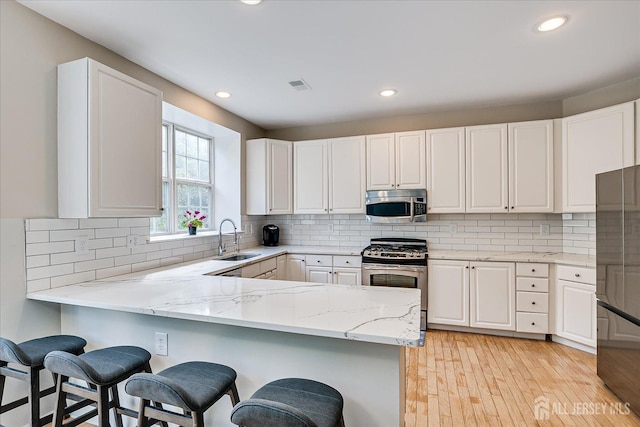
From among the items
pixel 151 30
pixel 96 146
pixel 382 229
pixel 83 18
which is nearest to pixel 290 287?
pixel 96 146

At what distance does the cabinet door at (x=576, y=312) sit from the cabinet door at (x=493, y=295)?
0.40 metres

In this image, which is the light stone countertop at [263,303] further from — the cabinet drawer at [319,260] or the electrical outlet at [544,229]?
the electrical outlet at [544,229]

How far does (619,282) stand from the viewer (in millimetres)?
2123

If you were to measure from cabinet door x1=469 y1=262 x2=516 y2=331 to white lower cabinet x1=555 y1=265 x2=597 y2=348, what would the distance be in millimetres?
397

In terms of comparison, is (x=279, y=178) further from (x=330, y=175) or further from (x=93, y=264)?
(x=93, y=264)

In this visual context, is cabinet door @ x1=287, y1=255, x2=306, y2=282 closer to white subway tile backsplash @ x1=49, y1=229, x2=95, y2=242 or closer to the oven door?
the oven door

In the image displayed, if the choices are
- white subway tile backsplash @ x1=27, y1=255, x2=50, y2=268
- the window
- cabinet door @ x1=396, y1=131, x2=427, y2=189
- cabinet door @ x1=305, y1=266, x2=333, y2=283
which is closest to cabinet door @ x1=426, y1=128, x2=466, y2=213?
cabinet door @ x1=396, y1=131, x2=427, y2=189

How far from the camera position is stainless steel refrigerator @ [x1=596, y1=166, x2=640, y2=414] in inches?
78.1

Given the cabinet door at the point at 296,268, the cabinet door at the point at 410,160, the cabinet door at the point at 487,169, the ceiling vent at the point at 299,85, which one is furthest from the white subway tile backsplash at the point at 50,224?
the cabinet door at the point at 487,169

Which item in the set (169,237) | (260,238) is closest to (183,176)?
(169,237)

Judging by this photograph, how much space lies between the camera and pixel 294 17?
1.99 meters

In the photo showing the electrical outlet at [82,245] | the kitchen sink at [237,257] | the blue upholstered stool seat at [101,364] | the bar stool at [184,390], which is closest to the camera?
the bar stool at [184,390]

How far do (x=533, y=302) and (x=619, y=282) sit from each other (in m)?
1.21

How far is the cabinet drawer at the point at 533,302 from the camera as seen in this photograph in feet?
10.5
